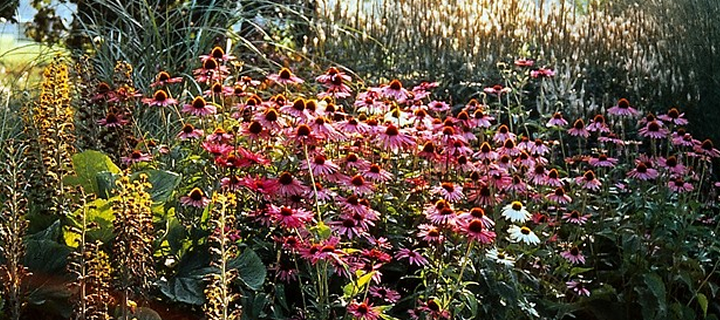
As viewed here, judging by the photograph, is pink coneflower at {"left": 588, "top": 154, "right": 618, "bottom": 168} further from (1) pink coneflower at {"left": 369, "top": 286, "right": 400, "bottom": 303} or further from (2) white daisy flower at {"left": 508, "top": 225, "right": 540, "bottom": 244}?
(1) pink coneflower at {"left": 369, "top": 286, "right": 400, "bottom": 303}

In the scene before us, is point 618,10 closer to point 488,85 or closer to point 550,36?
point 550,36

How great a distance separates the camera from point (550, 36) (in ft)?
19.9

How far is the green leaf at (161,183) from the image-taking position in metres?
2.60

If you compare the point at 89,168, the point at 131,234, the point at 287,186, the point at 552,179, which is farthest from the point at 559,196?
the point at 131,234

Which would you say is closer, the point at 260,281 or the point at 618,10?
the point at 260,281

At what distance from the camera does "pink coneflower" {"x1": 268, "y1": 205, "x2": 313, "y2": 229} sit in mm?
2424

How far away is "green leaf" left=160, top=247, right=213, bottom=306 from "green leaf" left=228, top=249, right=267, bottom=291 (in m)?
0.07

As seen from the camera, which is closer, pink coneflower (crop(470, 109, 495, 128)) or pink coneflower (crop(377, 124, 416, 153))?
pink coneflower (crop(377, 124, 416, 153))

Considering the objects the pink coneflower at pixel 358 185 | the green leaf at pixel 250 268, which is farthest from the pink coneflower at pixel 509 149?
the green leaf at pixel 250 268

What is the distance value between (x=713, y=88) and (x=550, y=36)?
1.15m

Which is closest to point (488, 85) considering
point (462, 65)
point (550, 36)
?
point (462, 65)

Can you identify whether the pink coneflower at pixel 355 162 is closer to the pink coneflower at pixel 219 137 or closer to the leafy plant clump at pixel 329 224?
the leafy plant clump at pixel 329 224

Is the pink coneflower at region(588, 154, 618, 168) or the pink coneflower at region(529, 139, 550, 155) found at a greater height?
the pink coneflower at region(529, 139, 550, 155)

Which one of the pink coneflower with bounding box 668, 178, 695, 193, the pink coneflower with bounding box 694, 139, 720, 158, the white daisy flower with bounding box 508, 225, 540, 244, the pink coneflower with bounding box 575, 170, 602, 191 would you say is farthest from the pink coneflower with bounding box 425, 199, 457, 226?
the pink coneflower with bounding box 694, 139, 720, 158
